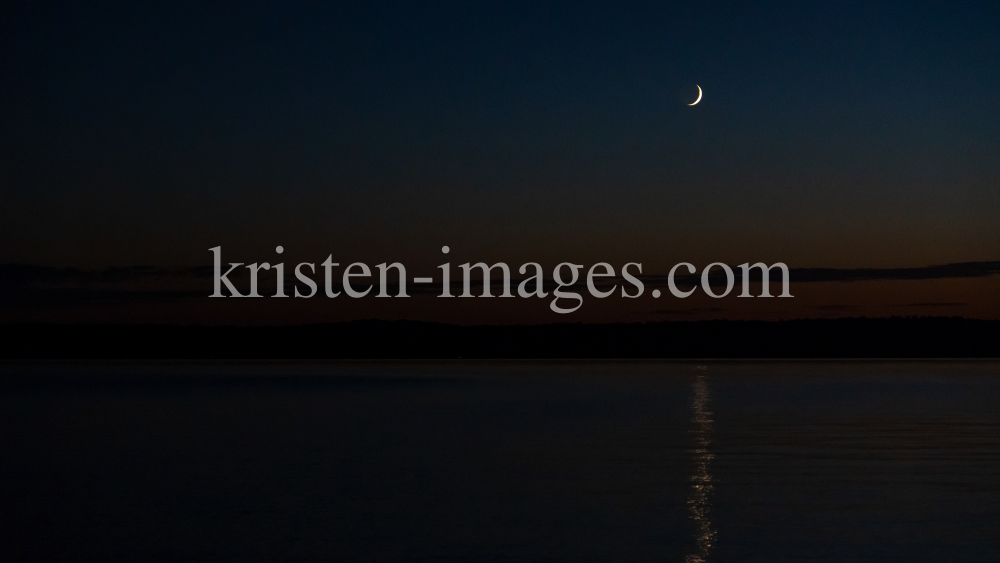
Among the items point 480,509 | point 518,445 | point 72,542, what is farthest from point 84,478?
point 518,445

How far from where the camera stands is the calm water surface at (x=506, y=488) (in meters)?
14.6

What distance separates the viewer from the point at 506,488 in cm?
1995

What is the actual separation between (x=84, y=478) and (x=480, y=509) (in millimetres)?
9251

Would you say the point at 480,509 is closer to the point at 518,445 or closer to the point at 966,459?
the point at 518,445

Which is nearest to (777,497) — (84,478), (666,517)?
(666,517)

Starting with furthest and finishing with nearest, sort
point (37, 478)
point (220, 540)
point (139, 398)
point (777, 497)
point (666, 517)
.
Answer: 1. point (139, 398)
2. point (37, 478)
3. point (777, 497)
4. point (666, 517)
5. point (220, 540)

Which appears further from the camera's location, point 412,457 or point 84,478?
point 412,457

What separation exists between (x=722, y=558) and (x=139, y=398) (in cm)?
4754

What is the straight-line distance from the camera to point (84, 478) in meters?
21.5

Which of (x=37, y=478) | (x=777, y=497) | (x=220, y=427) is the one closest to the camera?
(x=777, y=497)

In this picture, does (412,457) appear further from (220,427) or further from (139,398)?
(139,398)

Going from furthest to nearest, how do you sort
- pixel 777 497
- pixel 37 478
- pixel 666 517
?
1. pixel 37 478
2. pixel 777 497
3. pixel 666 517

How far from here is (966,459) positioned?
23625mm

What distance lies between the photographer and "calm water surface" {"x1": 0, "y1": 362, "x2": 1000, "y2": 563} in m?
14.6
